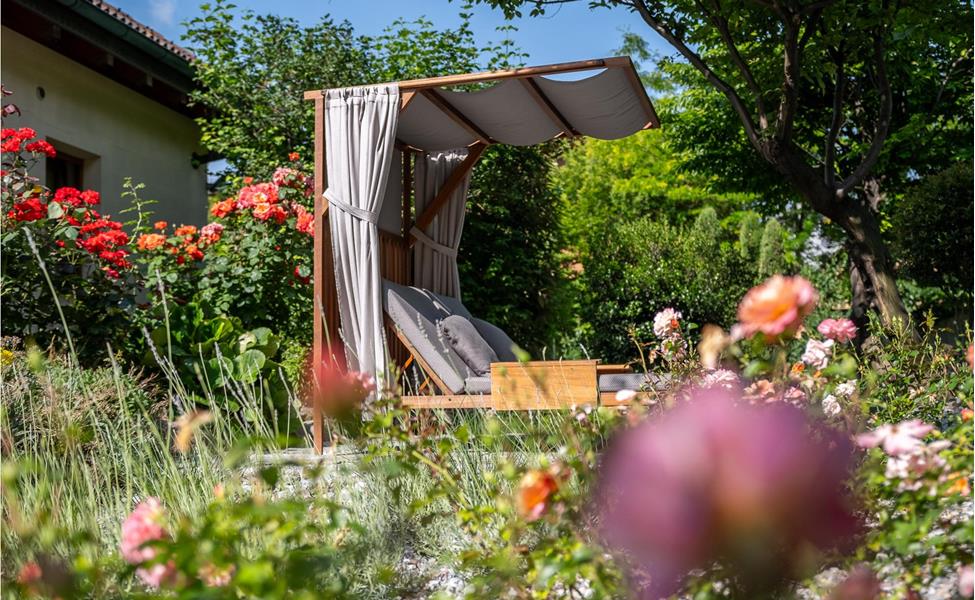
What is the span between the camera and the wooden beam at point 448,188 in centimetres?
612

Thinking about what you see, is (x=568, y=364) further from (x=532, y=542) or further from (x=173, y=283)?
(x=173, y=283)

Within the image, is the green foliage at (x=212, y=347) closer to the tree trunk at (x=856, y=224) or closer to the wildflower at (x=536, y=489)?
the wildflower at (x=536, y=489)

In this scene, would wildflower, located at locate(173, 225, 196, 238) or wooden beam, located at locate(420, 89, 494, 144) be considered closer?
wooden beam, located at locate(420, 89, 494, 144)

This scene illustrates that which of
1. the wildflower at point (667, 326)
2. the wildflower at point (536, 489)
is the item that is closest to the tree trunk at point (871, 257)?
the wildflower at point (667, 326)

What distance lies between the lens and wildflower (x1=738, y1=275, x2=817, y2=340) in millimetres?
1194

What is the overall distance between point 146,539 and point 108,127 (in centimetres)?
820

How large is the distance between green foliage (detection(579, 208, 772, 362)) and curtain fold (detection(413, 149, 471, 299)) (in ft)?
11.2

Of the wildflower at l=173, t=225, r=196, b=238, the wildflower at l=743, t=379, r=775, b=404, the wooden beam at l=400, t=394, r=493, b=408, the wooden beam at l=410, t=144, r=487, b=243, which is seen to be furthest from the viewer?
the wildflower at l=173, t=225, r=196, b=238

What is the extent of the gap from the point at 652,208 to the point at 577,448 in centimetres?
1734

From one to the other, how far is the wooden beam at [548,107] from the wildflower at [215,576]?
158 inches

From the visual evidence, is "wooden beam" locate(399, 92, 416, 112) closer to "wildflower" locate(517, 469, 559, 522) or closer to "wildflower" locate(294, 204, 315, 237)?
"wildflower" locate(294, 204, 315, 237)

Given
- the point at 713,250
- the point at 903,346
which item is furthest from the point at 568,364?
the point at 713,250

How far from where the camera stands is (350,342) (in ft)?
16.2

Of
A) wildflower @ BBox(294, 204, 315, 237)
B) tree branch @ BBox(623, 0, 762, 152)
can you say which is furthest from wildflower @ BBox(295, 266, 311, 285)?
tree branch @ BBox(623, 0, 762, 152)
